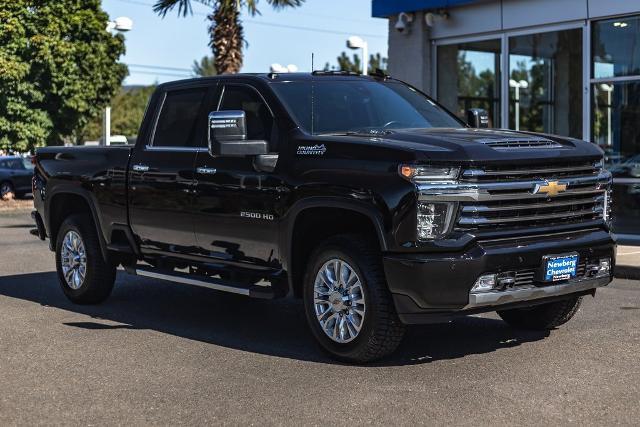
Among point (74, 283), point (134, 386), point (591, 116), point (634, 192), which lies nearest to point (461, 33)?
point (591, 116)

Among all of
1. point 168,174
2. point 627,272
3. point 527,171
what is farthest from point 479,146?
point 627,272

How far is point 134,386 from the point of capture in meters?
6.13

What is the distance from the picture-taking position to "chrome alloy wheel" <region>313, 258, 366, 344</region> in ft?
21.5

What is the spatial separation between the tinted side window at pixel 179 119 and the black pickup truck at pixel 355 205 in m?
0.01

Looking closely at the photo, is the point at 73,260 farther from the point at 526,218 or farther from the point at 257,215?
the point at 526,218

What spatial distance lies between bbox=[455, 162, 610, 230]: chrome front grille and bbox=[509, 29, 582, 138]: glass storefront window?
8.95 m

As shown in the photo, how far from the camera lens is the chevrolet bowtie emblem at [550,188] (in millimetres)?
6441

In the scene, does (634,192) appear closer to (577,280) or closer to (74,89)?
(577,280)

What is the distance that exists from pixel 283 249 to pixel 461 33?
11.0 m

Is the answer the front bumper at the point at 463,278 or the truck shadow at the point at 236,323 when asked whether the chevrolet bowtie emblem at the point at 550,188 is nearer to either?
the front bumper at the point at 463,278

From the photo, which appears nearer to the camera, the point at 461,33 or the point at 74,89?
the point at 461,33

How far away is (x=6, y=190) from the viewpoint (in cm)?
3039

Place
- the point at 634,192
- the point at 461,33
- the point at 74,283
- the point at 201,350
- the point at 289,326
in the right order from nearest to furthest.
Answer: the point at 201,350 → the point at 289,326 → the point at 74,283 → the point at 634,192 → the point at 461,33

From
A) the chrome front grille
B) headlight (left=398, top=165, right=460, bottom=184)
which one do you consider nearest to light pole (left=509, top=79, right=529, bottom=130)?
the chrome front grille
